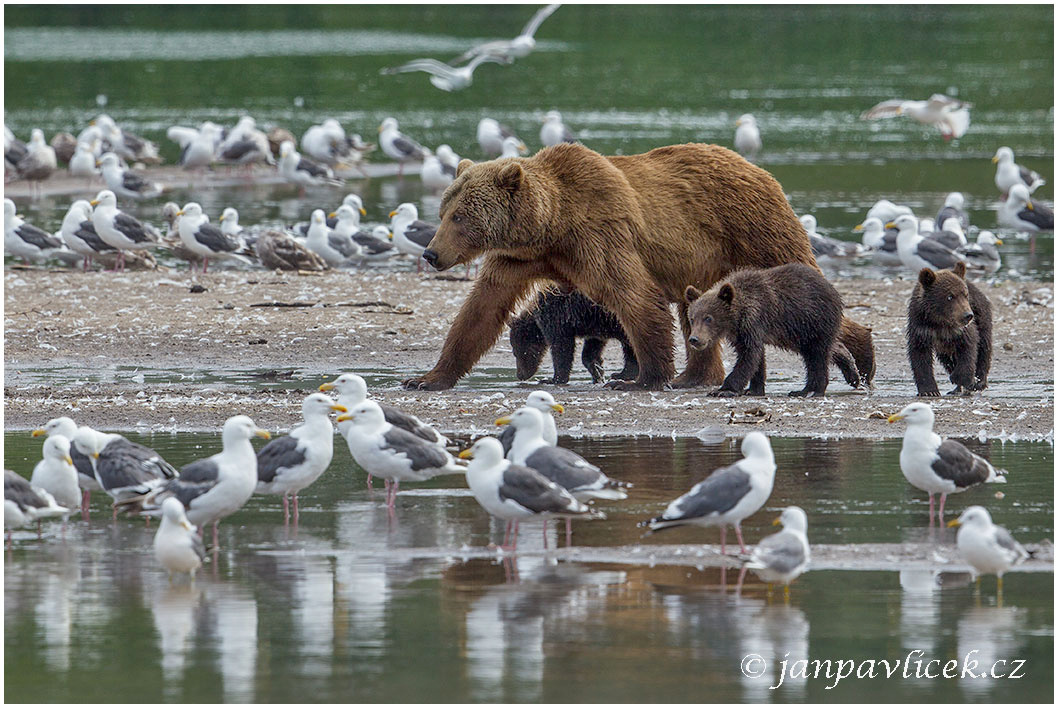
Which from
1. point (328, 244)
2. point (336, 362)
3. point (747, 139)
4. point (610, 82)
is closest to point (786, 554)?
point (336, 362)

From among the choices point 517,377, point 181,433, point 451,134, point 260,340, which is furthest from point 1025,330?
point 451,134

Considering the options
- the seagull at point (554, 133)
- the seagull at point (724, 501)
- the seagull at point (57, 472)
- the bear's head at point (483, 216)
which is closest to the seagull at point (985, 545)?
the seagull at point (724, 501)

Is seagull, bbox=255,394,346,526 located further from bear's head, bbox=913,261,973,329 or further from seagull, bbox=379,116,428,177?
seagull, bbox=379,116,428,177

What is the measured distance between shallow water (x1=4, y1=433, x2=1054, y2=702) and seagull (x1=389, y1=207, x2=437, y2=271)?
1009cm

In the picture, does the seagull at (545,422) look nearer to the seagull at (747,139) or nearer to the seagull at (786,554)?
the seagull at (786,554)

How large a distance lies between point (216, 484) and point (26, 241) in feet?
37.5

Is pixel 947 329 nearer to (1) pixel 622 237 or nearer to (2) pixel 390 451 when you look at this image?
(1) pixel 622 237

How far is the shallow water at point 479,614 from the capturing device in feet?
19.2

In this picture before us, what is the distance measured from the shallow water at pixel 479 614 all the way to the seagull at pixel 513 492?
0.69ft

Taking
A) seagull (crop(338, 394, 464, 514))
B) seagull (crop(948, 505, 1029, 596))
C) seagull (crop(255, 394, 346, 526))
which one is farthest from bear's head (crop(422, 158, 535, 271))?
seagull (crop(948, 505, 1029, 596))

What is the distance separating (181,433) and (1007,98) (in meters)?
32.6

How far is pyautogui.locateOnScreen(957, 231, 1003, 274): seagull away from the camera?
18203 mm

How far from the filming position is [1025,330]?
1408 cm

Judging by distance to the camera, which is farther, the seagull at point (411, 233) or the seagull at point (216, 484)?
the seagull at point (411, 233)
